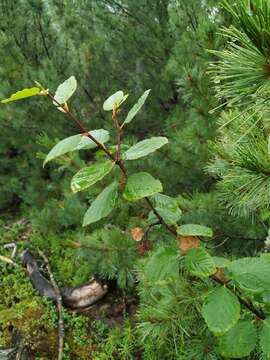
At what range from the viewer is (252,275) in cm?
111

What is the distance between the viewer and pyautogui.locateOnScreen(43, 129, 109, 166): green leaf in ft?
3.26

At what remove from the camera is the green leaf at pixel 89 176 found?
99 centimetres

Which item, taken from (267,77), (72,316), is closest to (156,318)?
(267,77)

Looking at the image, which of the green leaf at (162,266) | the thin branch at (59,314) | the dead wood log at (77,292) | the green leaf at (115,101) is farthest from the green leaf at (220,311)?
the dead wood log at (77,292)

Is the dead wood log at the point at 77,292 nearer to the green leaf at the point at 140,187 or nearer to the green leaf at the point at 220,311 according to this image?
the green leaf at the point at 220,311

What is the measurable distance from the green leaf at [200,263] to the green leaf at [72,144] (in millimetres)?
445

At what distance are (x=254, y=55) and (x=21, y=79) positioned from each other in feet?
11.7

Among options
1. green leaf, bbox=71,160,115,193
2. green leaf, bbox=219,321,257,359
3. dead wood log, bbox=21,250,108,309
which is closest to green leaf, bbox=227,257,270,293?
green leaf, bbox=219,321,257,359

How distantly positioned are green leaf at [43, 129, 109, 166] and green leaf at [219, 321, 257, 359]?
780mm

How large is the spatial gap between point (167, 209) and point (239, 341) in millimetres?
494

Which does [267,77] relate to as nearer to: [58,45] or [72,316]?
[72,316]

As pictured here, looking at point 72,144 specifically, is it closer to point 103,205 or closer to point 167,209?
point 103,205

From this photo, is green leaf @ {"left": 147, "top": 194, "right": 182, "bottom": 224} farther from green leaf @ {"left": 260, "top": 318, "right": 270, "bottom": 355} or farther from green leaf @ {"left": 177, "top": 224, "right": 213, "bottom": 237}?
green leaf @ {"left": 260, "top": 318, "right": 270, "bottom": 355}

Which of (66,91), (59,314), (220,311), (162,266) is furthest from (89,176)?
(59,314)
